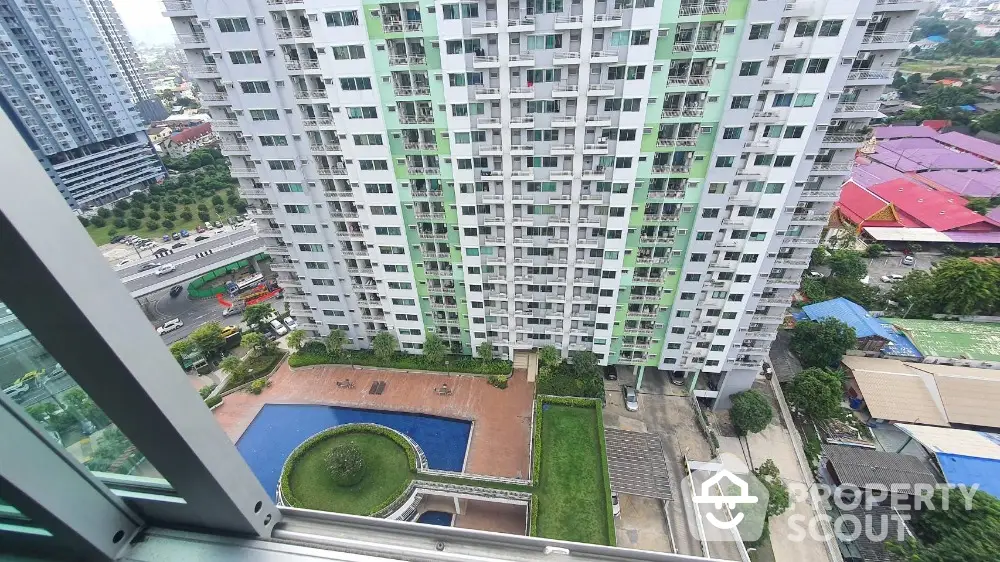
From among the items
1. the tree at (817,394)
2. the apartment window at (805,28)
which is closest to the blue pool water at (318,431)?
the tree at (817,394)

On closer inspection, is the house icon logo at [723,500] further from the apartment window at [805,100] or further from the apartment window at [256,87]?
the apartment window at [256,87]

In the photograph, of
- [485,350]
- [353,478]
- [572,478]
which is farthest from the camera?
[485,350]

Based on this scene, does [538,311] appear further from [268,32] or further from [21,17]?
[21,17]

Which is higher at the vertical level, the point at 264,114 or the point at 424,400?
the point at 264,114

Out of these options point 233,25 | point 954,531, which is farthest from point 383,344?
point 954,531

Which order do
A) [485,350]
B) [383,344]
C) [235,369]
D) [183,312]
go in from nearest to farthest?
[485,350]
[383,344]
[235,369]
[183,312]

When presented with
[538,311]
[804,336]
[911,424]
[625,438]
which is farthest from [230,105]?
[911,424]

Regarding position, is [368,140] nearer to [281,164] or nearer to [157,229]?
[281,164]
